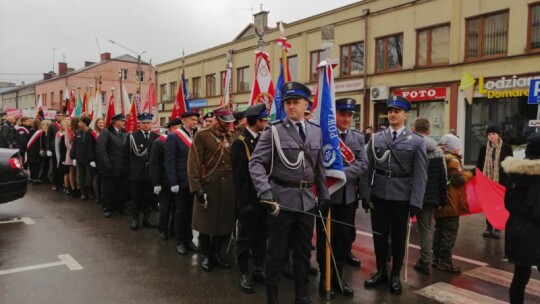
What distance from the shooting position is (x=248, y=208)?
4906 millimetres

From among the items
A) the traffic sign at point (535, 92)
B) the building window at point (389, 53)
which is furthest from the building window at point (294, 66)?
the traffic sign at point (535, 92)

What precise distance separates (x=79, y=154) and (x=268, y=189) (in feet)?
24.3

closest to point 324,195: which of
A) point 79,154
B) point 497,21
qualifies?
point 79,154

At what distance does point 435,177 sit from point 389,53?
16204mm

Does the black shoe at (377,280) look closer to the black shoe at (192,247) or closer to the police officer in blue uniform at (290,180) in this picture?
the police officer in blue uniform at (290,180)

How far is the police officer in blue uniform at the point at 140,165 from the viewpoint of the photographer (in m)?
7.88

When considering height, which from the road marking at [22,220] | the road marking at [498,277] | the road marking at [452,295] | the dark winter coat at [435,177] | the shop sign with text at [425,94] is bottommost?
the road marking at [498,277]

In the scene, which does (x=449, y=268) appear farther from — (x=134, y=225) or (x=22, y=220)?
(x=22, y=220)

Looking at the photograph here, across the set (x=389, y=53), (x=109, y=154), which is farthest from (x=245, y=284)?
(x=389, y=53)

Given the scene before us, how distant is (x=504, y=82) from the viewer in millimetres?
16312

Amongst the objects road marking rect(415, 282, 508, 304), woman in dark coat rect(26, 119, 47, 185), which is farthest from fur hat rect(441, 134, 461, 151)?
woman in dark coat rect(26, 119, 47, 185)

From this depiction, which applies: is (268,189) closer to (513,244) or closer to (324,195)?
(324,195)

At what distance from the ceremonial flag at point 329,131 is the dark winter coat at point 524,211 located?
1595mm

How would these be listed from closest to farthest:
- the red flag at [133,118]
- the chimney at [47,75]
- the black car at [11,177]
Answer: the black car at [11,177], the red flag at [133,118], the chimney at [47,75]
